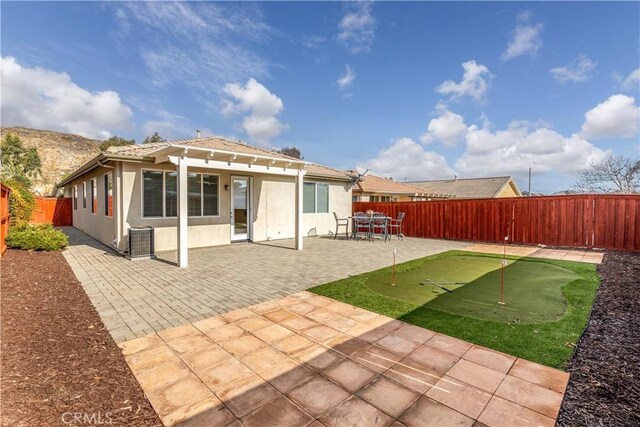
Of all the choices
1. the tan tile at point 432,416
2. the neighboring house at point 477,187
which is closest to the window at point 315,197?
the tan tile at point 432,416

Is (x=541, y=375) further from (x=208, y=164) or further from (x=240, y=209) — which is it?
(x=240, y=209)

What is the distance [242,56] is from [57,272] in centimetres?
1103

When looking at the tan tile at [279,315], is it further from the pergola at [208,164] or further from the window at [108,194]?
the window at [108,194]

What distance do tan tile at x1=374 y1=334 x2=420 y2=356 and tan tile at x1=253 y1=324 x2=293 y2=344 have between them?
111 centimetres

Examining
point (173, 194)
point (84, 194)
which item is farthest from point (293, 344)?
point (84, 194)

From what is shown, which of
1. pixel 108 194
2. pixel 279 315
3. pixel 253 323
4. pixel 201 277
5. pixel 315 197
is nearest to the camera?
pixel 253 323

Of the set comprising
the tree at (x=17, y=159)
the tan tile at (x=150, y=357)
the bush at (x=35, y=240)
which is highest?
the tree at (x=17, y=159)

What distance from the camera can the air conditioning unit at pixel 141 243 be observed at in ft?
26.5

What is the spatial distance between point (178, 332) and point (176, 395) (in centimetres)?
136

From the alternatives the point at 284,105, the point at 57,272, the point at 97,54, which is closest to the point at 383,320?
the point at 57,272

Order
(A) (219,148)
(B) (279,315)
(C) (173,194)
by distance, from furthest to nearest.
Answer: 1. (A) (219,148)
2. (C) (173,194)
3. (B) (279,315)

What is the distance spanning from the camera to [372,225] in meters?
13.1

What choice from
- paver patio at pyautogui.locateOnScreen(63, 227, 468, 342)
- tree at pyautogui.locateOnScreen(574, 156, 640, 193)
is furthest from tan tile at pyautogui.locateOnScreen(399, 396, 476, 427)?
tree at pyautogui.locateOnScreen(574, 156, 640, 193)

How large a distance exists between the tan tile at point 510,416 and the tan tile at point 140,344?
3.22 meters
